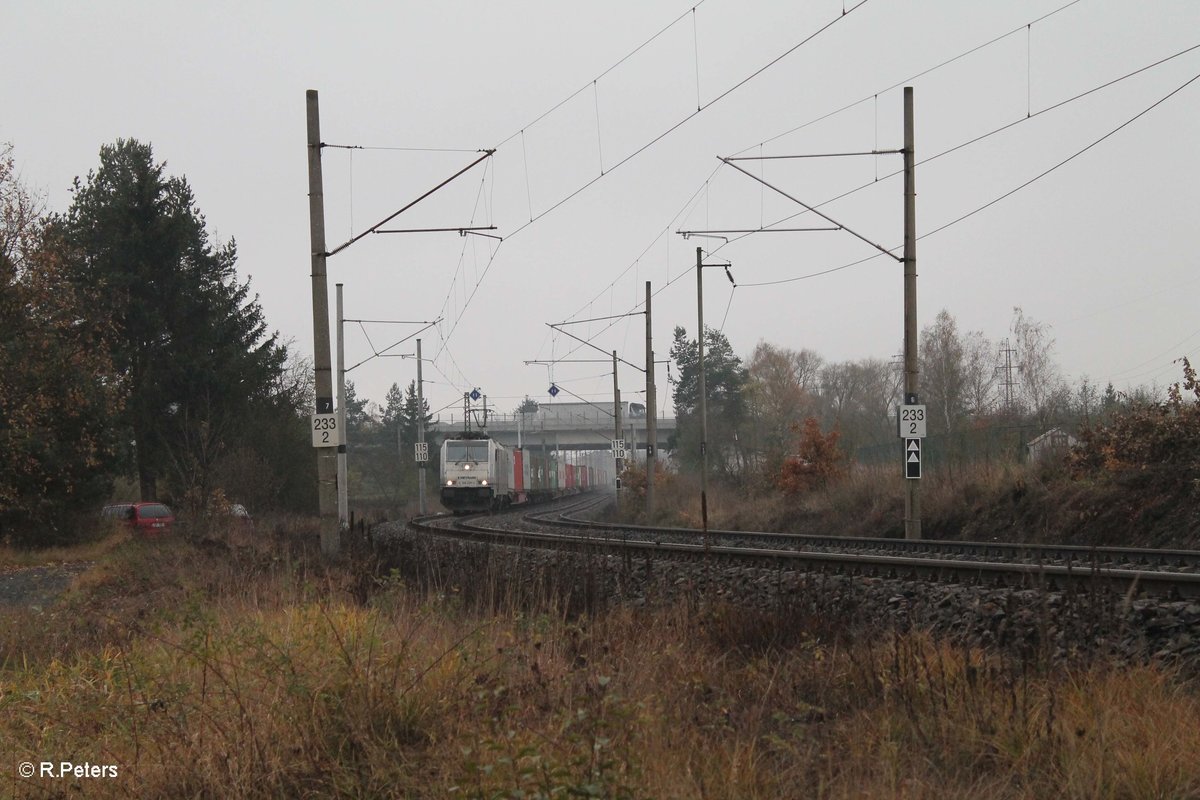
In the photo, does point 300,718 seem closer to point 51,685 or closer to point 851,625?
point 51,685

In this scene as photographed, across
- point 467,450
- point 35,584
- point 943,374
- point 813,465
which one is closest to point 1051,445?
point 813,465

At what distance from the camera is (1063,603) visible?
8.88m

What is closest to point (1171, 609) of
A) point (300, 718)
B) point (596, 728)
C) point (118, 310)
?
point (596, 728)

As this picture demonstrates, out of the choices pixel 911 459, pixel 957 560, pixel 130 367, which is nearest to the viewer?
pixel 957 560

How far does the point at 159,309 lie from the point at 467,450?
A: 537 inches

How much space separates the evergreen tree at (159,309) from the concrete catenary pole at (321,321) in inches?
874

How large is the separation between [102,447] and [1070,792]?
3207 cm

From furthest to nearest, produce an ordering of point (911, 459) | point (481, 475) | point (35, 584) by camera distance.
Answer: point (481, 475)
point (35, 584)
point (911, 459)

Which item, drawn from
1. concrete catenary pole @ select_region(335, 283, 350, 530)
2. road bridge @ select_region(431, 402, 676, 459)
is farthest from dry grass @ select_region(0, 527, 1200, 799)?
road bridge @ select_region(431, 402, 676, 459)

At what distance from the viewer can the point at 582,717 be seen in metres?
5.03

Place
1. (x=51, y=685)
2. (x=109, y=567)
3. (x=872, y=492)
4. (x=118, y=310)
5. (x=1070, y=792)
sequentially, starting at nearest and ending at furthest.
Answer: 1. (x=1070, y=792)
2. (x=51, y=685)
3. (x=109, y=567)
4. (x=872, y=492)
5. (x=118, y=310)

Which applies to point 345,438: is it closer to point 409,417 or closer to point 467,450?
point 467,450

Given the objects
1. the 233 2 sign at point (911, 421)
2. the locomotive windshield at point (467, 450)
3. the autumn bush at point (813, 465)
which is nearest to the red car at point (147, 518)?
the locomotive windshield at point (467, 450)

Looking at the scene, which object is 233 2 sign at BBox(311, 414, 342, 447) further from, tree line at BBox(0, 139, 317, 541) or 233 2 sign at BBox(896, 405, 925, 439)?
tree line at BBox(0, 139, 317, 541)
